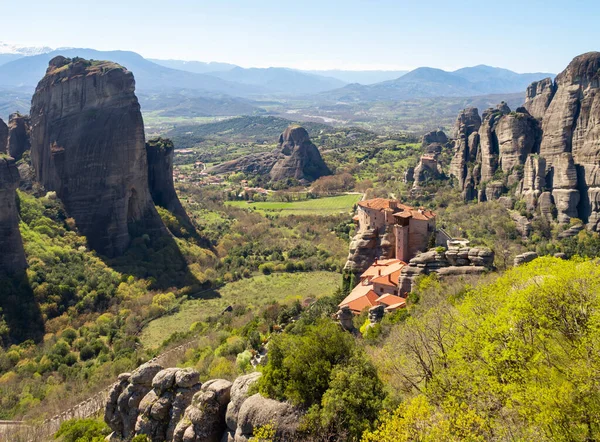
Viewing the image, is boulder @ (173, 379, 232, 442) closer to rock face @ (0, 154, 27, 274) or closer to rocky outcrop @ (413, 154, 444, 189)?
rock face @ (0, 154, 27, 274)

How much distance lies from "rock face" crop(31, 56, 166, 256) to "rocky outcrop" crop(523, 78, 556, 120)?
2608 inches

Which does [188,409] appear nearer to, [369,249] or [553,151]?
[369,249]

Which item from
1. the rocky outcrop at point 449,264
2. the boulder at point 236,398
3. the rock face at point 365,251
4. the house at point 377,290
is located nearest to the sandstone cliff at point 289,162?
the rock face at point 365,251

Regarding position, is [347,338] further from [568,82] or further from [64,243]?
[568,82]

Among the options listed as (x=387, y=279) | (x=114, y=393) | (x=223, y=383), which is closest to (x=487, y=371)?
(x=223, y=383)

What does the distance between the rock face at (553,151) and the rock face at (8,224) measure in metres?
66.3

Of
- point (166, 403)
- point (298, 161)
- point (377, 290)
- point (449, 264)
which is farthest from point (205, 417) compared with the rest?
point (298, 161)

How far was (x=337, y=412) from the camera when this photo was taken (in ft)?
59.6

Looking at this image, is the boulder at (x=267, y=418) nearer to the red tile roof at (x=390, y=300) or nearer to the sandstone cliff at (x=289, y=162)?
the red tile roof at (x=390, y=300)

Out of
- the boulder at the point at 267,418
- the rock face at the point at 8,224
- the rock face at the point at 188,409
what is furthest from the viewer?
the rock face at the point at 8,224

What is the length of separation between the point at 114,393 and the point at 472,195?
76.1 meters

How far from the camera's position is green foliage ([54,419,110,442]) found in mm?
24095

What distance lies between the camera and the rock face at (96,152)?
61344mm

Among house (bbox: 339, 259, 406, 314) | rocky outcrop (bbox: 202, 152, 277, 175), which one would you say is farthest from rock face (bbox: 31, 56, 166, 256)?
rocky outcrop (bbox: 202, 152, 277, 175)
